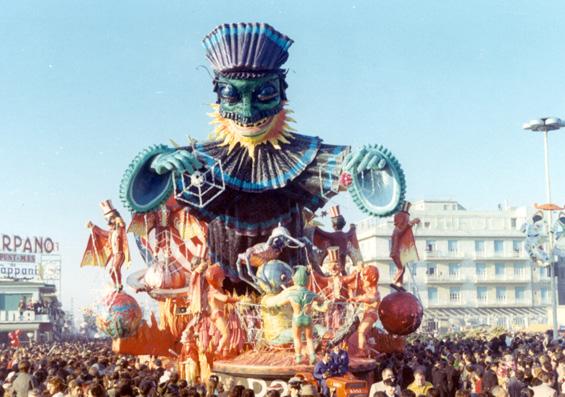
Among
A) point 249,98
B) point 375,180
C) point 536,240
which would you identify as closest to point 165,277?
point 249,98

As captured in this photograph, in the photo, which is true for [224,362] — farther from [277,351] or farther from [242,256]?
[242,256]

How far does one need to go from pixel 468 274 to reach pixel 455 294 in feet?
6.42

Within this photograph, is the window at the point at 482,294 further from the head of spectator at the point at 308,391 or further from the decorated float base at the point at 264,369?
the head of spectator at the point at 308,391

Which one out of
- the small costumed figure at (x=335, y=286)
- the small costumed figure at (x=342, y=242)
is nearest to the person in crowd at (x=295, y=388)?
the small costumed figure at (x=335, y=286)

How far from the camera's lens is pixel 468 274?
192 feet

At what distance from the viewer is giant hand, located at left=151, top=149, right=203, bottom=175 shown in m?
17.1

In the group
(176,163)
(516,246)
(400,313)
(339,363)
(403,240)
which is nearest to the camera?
(339,363)

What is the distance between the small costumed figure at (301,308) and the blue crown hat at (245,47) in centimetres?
533

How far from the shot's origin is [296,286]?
614 inches

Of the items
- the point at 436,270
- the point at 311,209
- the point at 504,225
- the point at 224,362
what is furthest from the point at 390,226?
the point at 224,362

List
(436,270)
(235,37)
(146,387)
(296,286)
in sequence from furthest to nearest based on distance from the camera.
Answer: (436,270)
(235,37)
(296,286)
(146,387)

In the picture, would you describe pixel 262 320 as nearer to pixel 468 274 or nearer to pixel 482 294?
pixel 468 274

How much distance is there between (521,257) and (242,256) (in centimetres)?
4677

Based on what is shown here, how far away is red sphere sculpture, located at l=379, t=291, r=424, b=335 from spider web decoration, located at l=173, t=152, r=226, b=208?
5197 millimetres
